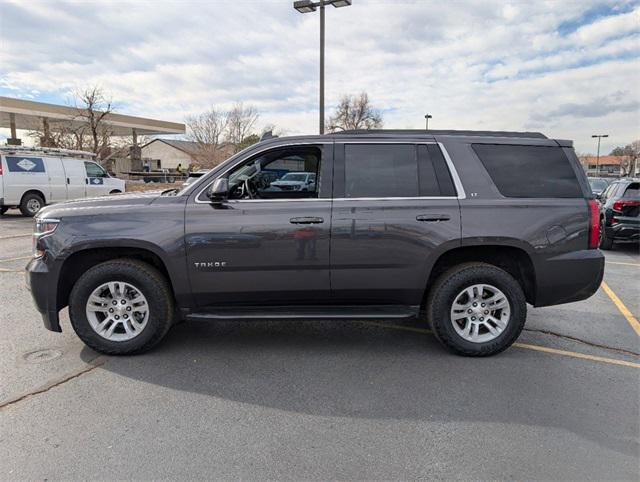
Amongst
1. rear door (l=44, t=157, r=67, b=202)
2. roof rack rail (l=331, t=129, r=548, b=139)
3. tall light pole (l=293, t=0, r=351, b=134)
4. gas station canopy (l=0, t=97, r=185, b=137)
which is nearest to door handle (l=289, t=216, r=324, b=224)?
roof rack rail (l=331, t=129, r=548, b=139)

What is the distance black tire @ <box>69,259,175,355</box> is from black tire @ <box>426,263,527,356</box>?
243cm

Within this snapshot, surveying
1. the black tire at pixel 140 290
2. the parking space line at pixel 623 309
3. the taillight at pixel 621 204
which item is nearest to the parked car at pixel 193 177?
the black tire at pixel 140 290

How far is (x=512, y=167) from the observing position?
4.21 m

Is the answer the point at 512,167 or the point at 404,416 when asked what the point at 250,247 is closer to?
the point at 404,416

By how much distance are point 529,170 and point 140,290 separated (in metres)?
3.69

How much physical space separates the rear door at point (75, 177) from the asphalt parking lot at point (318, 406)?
11725mm

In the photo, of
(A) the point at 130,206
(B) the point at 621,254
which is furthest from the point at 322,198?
(B) the point at 621,254

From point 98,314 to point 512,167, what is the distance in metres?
4.02

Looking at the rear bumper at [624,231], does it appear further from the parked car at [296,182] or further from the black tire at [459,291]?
the parked car at [296,182]

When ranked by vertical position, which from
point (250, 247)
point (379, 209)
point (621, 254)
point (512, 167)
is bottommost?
point (621, 254)

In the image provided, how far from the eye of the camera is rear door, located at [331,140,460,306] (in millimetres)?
3994

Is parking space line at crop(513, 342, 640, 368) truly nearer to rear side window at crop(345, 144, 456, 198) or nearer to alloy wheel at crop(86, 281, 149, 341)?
rear side window at crop(345, 144, 456, 198)

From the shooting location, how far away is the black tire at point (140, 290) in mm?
3992

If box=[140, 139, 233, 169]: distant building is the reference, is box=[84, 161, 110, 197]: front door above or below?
below
